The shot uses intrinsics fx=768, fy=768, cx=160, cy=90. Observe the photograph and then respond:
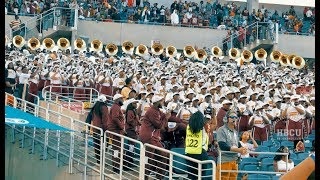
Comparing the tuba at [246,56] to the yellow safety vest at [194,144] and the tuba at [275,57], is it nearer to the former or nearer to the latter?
the tuba at [275,57]

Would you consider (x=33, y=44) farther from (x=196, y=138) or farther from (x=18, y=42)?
(x=196, y=138)

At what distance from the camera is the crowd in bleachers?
1254 centimetres

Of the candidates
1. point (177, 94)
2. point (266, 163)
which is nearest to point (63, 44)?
point (177, 94)

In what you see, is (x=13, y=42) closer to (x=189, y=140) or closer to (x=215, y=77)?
(x=215, y=77)

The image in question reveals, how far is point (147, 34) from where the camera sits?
37094 millimetres

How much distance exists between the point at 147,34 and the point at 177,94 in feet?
74.7

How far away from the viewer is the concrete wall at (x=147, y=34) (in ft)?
119

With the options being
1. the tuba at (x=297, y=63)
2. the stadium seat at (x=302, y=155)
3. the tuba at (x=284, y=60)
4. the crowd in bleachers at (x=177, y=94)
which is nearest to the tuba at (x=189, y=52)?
the crowd in bleachers at (x=177, y=94)

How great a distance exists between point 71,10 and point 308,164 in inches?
1283

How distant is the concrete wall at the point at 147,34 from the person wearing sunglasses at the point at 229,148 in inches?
990

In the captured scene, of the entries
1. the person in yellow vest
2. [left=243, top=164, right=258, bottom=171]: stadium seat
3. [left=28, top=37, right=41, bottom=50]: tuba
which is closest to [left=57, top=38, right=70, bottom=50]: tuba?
[left=28, top=37, right=41, bottom=50]: tuba

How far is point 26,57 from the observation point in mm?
25344

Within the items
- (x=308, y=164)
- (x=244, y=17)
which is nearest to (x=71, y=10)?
(x=244, y=17)

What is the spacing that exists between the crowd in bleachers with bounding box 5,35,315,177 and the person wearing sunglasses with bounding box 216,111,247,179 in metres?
0.41
